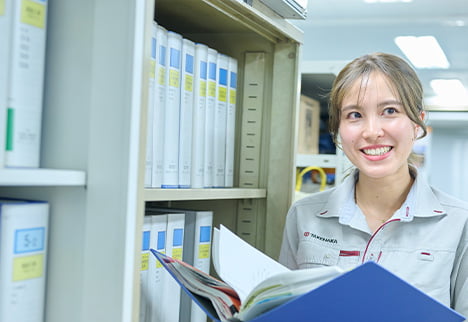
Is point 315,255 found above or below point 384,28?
below

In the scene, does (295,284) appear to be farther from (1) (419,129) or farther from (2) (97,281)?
(1) (419,129)

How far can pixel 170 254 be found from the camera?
1.22 m

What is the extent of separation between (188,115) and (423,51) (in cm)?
478

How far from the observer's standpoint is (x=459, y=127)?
20.7 ft

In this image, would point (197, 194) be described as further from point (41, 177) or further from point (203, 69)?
point (41, 177)

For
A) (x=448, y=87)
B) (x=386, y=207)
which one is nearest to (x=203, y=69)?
(x=386, y=207)

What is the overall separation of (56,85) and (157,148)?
31 centimetres

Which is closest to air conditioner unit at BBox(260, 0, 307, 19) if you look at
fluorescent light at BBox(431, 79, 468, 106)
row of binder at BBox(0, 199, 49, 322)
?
row of binder at BBox(0, 199, 49, 322)

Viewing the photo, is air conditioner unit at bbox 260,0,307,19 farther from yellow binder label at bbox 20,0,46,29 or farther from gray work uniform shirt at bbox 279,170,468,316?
yellow binder label at bbox 20,0,46,29

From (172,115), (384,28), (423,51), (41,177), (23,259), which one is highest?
(384,28)

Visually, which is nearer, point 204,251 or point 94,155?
point 94,155

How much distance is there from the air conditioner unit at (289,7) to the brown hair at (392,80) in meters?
0.20

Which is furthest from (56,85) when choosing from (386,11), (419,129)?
(386,11)

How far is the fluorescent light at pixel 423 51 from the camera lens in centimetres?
536
